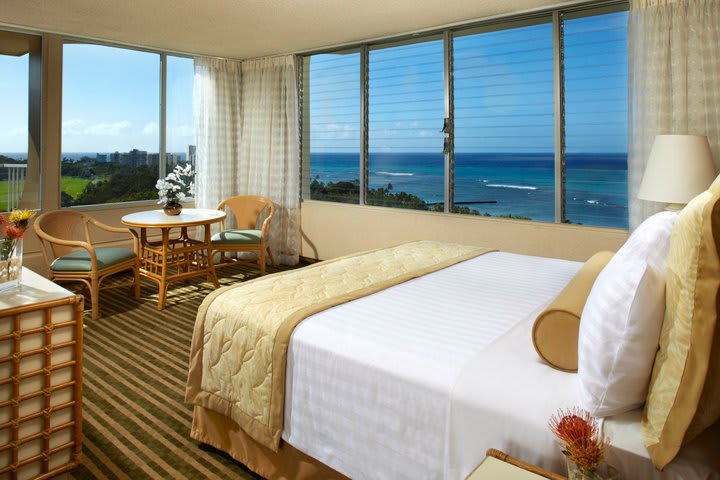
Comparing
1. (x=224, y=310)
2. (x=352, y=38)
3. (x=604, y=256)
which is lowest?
(x=224, y=310)

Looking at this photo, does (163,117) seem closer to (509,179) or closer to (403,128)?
(403,128)

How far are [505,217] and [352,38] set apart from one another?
2432 millimetres

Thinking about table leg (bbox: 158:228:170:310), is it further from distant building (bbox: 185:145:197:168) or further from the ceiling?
distant building (bbox: 185:145:197:168)

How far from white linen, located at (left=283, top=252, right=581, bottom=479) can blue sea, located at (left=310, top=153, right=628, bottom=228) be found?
253 centimetres

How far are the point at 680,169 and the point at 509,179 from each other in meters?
3.15

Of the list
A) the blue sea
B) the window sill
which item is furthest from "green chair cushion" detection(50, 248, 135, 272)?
the blue sea

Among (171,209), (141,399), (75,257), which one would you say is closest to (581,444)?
(141,399)

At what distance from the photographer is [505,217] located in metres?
4.65

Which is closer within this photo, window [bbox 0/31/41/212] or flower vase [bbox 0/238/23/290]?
flower vase [bbox 0/238/23/290]

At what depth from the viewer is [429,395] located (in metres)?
1.50

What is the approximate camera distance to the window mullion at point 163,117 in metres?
5.92

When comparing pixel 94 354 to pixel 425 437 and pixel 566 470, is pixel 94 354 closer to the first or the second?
pixel 425 437

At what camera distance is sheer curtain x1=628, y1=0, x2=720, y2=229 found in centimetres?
341

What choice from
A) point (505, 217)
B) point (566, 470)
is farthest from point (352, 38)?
point (566, 470)
